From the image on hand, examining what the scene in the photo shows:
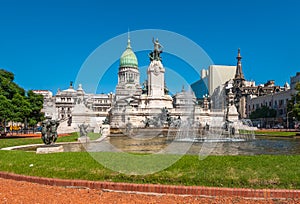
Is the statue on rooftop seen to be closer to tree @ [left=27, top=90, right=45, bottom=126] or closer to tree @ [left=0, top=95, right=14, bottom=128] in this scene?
tree @ [left=0, top=95, right=14, bottom=128]

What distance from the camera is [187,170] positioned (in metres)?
8.74

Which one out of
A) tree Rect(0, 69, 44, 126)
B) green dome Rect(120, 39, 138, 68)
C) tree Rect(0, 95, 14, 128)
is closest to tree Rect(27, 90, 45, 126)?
tree Rect(0, 69, 44, 126)

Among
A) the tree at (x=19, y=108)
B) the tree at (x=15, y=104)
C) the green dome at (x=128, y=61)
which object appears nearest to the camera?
the tree at (x=15, y=104)

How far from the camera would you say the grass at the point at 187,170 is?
307 inches

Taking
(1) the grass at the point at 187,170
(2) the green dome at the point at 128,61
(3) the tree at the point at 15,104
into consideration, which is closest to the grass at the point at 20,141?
(3) the tree at the point at 15,104

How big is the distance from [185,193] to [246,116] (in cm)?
10352

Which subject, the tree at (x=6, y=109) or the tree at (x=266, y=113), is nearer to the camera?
the tree at (x=6, y=109)

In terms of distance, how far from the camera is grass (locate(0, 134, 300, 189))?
25.6 feet

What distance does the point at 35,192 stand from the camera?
305 inches

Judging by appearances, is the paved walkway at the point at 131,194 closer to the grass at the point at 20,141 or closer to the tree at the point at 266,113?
the grass at the point at 20,141

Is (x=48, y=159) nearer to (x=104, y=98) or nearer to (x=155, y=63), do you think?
(x=155, y=63)

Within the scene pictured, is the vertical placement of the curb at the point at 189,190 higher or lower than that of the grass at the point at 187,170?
lower

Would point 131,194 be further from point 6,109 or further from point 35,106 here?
point 35,106

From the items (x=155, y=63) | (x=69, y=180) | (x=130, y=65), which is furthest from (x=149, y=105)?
(x=130, y=65)
